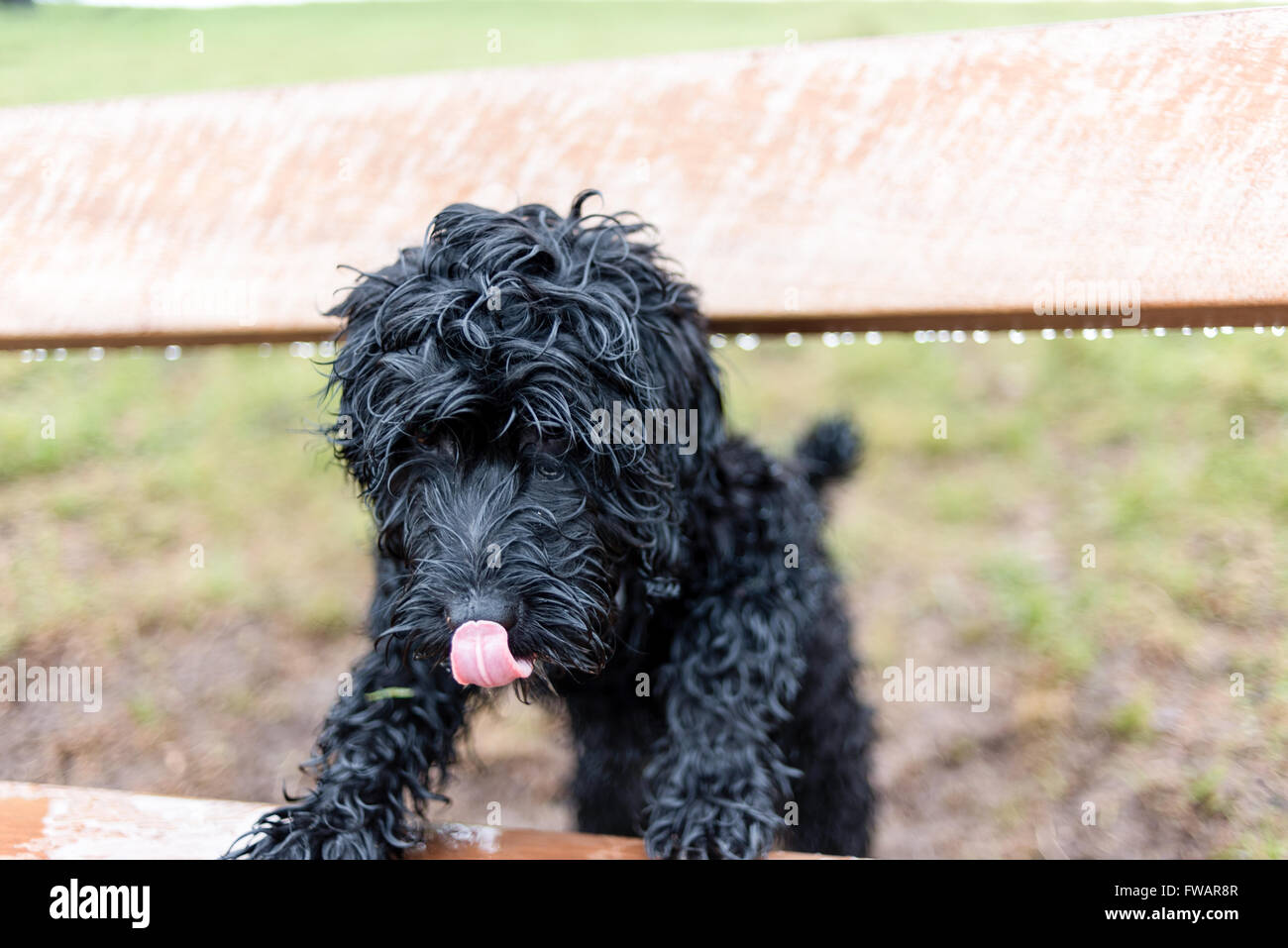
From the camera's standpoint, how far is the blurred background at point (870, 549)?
9.31 ft

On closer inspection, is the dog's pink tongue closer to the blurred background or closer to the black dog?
the black dog

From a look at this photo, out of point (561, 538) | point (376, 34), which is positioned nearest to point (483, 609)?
point (561, 538)

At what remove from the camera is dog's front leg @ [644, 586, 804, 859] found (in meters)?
1.73

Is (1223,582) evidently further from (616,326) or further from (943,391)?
(616,326)

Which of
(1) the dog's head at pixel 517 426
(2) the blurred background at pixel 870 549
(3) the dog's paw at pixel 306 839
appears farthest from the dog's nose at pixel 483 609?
(2) the blurred background at pixel 870 549

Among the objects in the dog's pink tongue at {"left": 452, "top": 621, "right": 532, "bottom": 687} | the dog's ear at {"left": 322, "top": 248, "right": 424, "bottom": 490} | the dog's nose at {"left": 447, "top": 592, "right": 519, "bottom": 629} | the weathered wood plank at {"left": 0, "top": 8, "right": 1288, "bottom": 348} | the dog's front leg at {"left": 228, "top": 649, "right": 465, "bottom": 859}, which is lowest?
the dog's front leg at {"left": 228, "top": 649, "right": 465, "bottom": 859}

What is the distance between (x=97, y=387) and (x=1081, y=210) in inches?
161

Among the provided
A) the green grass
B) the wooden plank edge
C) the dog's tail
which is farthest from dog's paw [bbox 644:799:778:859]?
the green grass

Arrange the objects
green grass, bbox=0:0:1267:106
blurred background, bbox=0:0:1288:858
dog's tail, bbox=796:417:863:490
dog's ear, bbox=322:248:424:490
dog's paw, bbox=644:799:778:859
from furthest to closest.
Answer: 1. blurred background, bbox=0:0:1288:858
2. dog's tail, bbox=796:417:863:490
3. green grass, bbox=0:0:1267:106
4. dog's paw, bbox=644:799:778:859
5. dog's ear, bbox=322:248:424:490

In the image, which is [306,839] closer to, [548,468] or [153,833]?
[153,833]

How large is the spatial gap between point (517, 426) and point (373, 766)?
0.79 m

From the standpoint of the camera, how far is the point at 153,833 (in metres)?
1.55

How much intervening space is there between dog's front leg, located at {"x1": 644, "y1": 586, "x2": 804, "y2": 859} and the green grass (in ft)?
5.08
